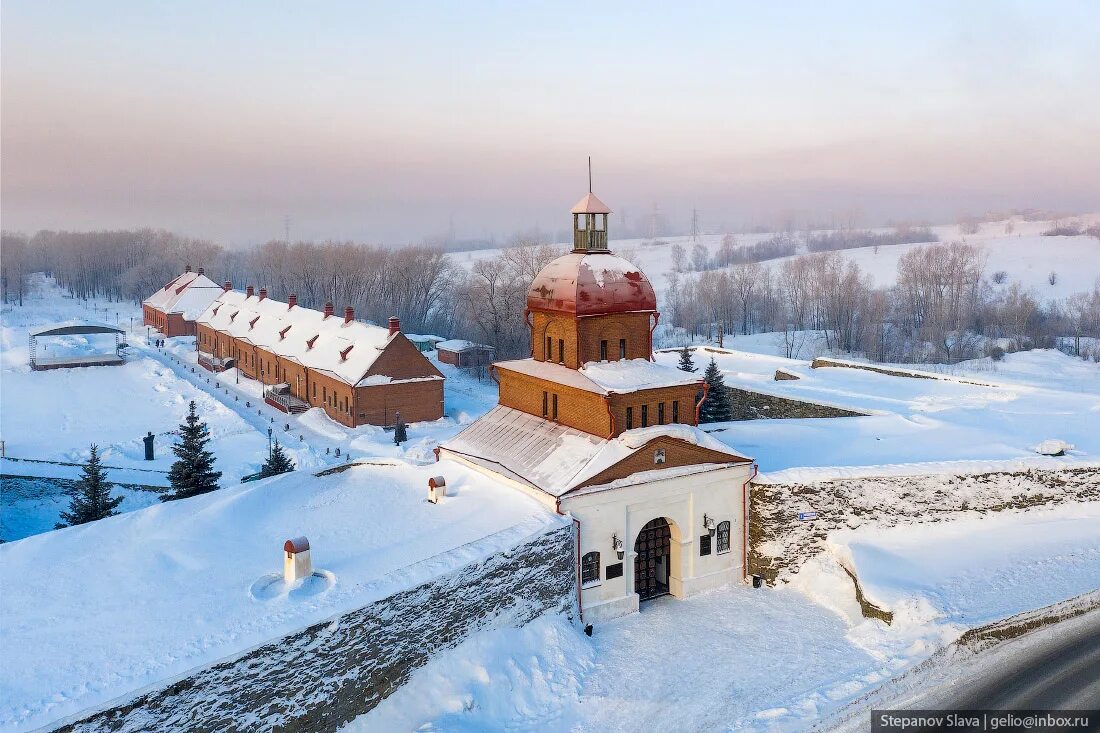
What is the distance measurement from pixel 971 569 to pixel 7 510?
25.6 metres

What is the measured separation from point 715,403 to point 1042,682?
55.8 ft

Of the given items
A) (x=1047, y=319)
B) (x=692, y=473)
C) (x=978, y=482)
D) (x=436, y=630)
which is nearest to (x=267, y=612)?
(x=436, y=630)

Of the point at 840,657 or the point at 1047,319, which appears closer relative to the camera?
the point at 840,657

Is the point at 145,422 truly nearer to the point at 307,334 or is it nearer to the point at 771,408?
the point at 307,334

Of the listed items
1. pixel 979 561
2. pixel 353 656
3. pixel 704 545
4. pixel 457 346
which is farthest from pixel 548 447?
pixel 457 346

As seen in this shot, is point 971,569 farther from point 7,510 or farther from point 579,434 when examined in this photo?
point 7,510

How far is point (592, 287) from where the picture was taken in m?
19.5

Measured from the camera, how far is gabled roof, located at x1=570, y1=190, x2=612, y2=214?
20594 millimetres

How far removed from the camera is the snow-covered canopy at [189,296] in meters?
66.1

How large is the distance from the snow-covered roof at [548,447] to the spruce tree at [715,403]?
11.0 metres

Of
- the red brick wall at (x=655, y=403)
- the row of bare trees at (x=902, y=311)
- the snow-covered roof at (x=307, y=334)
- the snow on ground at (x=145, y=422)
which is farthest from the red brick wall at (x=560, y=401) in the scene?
the row of bare trees at (x=902, y=311)

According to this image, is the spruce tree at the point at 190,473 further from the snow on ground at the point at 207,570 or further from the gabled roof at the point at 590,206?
the gabled roof at the point at 590,206

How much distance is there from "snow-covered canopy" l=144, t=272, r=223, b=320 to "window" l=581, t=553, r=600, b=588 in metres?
55.3

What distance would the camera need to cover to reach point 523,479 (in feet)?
59.6
